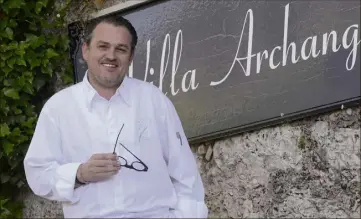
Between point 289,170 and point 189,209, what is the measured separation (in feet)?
3.48

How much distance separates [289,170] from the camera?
3.05 metres

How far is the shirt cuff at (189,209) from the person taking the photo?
6.83 ft

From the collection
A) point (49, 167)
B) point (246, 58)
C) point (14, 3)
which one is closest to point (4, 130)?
point (14, 3)

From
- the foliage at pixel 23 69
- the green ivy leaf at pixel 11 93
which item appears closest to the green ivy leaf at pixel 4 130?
the foliage at pixel 23 69

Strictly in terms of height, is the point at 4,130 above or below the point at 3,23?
below

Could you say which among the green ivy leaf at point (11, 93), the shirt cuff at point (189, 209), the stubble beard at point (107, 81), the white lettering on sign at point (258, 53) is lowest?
the shirt cuff at point (189, 209)

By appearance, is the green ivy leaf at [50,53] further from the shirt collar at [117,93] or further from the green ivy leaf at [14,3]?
the shirt collar at [117,93]

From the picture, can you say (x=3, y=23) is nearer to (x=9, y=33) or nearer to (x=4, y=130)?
(x=9, y=33)

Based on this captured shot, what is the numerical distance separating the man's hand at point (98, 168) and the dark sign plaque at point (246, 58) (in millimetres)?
1207

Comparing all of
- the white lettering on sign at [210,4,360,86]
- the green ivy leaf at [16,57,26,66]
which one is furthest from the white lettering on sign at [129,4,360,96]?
A: the green ivy leaf at [16,57,26,66]

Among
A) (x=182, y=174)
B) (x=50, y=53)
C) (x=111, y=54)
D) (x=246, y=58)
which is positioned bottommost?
(x=182, y=174)

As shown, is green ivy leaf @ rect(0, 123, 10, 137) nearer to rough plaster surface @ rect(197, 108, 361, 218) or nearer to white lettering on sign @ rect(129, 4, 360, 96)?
white lettering on sign @ rect(129, 4, 360, 96)

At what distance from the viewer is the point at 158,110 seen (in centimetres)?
215

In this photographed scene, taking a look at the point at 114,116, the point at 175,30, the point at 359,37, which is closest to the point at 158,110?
the point at 114,116
